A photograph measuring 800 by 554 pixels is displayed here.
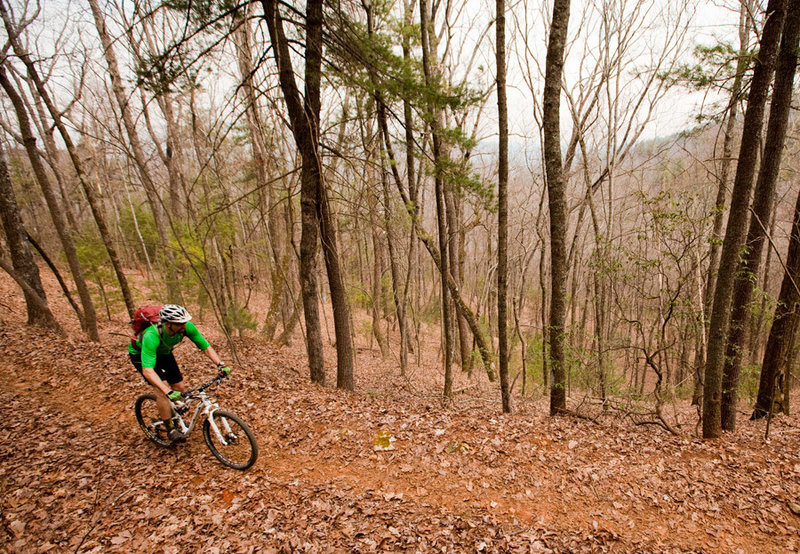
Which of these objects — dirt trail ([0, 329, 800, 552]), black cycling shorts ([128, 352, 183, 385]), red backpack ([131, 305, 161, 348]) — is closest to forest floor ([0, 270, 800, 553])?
dirt trail ([0, 329, 800, 552])

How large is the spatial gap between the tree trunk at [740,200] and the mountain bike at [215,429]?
7.01 meters

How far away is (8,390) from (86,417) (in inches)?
71.4

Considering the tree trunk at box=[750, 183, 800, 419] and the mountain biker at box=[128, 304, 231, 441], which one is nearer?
the mountain biker at box=[128, 304, 231, 441]

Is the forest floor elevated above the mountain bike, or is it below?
below

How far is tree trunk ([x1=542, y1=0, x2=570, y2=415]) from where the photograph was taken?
5211mm

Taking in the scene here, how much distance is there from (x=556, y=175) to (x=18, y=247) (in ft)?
39.2

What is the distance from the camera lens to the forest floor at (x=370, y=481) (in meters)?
3.43

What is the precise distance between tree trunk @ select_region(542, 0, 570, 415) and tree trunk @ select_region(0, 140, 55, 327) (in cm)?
1112

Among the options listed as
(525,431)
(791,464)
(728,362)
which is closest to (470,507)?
(525,431)

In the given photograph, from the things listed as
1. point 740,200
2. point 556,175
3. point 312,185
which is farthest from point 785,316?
point 312,185

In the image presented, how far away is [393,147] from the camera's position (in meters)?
7.81

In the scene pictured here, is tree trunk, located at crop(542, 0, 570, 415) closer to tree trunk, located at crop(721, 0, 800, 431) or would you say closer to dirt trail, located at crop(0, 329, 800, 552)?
dirt trail, located at crop(0, 329, 800, 552)

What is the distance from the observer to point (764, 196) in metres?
5.57

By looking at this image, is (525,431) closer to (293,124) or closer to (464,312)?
(464,312)
